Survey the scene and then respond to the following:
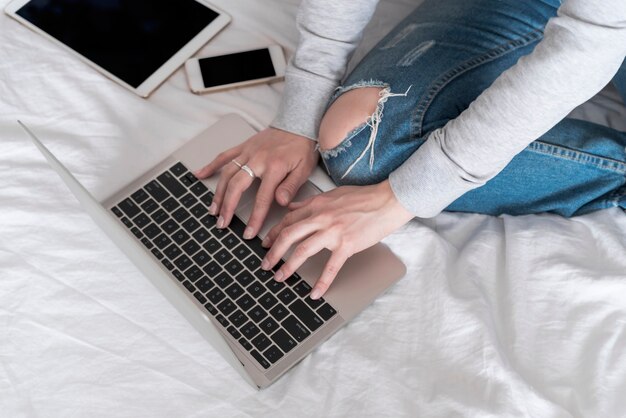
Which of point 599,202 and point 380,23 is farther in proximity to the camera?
point 380,23

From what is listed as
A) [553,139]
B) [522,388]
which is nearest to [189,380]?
[522,388]

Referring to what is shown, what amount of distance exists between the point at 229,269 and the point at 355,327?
0.17 m

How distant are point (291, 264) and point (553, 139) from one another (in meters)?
0.37

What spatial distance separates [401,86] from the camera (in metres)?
1.00

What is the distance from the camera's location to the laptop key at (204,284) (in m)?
0.91

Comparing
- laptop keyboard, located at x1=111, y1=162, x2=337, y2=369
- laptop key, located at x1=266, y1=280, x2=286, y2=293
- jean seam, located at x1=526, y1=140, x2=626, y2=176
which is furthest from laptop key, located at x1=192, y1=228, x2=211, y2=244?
jean seam, located at x1=526, y1=140, x2=626, y2=176

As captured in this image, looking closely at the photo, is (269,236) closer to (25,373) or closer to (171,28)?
(25,373)

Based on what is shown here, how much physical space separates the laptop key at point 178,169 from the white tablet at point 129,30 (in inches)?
6.7

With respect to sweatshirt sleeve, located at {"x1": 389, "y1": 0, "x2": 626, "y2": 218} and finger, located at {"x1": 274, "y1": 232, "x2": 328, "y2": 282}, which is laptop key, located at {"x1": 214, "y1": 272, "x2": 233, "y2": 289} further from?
sweatshirt sleeve, located at {"x1": 389, "y1": 0, "x2": 626, "y2": 218}

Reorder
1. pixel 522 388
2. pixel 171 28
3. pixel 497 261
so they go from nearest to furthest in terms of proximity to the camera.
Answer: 1. pixel 522 388
2. pixel 497 261
3. pixel 171 28

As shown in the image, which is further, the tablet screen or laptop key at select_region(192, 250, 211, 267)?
the tablet screen

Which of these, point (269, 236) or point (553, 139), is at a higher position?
point (553, 139)

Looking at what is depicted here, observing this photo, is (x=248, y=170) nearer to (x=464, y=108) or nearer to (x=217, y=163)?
(x=217, y=163)

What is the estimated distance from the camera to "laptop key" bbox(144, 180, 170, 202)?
985 mm
